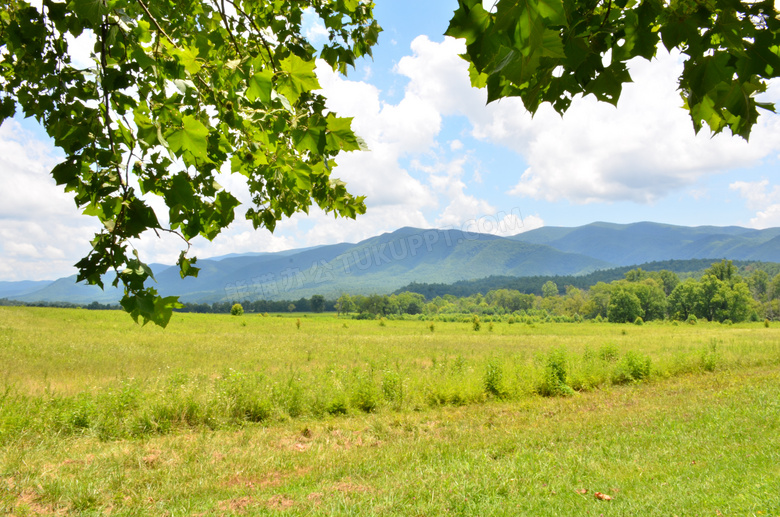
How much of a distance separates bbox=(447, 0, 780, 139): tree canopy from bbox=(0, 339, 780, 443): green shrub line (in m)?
9.68

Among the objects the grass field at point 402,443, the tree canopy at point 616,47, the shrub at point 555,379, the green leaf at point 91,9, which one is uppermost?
the green leaf at point 91,9

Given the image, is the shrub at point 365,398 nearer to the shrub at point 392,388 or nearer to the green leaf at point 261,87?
the shrub at point 392,388

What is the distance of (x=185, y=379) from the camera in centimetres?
1155

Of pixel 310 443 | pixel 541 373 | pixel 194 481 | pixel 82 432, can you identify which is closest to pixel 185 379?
pixel 82 432

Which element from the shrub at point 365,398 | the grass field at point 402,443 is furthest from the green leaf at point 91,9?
the shrub at point 365,398

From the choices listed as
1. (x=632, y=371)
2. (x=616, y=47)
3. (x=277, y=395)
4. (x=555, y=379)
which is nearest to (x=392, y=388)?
(x=277, y=395)

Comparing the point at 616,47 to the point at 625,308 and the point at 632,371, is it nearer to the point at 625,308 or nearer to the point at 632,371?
the point at 632,371

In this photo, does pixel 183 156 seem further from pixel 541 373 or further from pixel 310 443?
pixel 541 373

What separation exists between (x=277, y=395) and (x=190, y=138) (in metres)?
9.97

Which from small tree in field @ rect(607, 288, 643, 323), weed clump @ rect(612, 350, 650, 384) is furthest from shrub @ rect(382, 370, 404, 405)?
small tree in field @ rect(607, 288, 643, 323)

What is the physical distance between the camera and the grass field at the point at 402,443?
4.45 m

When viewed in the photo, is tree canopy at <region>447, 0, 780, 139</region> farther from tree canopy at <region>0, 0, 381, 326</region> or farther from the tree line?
the tree line

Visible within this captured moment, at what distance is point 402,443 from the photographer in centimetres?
721

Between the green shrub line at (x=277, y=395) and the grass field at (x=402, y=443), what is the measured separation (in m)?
0.05
